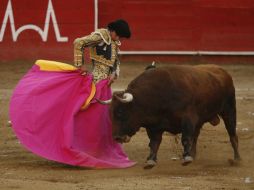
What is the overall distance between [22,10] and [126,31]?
278 inches

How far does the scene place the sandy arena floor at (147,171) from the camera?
636 cm

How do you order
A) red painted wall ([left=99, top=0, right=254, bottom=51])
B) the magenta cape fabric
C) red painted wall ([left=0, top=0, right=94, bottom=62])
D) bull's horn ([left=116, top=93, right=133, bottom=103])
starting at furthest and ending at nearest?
1. red painted wall ([left=99, top=0, right=254, bottom=51])
2. red painted wall ([left=0, top=0, right=94, bottom=62])
3. the magenta cape fabric
4. bull's horn ([left=116, top=93, right=133, bottom=103])

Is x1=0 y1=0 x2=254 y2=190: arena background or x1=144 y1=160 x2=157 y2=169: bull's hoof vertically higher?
x1=144 y1=160 x2=157 y2=169: bull's hoof

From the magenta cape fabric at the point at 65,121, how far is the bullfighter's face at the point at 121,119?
0.50 metres

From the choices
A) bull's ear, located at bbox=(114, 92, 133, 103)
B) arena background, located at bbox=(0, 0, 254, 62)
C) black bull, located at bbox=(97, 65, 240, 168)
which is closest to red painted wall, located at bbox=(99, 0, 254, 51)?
arena background, located at bbox=(0, 0, 254, 62)

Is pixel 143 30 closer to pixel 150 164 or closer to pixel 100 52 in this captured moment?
pixel 100 52

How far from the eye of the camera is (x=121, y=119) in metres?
6.87

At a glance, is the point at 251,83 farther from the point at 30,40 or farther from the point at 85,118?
the point at 85,118

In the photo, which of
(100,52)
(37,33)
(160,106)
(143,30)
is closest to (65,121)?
(100,52)

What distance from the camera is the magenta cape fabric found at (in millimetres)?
7227

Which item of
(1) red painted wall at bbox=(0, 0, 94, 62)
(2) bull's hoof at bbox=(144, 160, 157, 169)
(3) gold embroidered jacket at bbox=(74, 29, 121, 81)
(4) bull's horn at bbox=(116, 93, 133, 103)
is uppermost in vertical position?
(3) gold embroidered jacket at bbox=(74, 29, 121, 81)

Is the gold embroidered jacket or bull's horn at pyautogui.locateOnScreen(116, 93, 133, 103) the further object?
the gold embroidered jacket

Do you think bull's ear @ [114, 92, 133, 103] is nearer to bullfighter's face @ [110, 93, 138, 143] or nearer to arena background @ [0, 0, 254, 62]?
bullfighter's face @ [110, 93, 138, 143]

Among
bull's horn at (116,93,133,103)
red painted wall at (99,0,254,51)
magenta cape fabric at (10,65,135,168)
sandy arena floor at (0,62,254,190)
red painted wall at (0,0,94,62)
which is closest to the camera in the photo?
sandy arena floor at (0,62,254,190)
